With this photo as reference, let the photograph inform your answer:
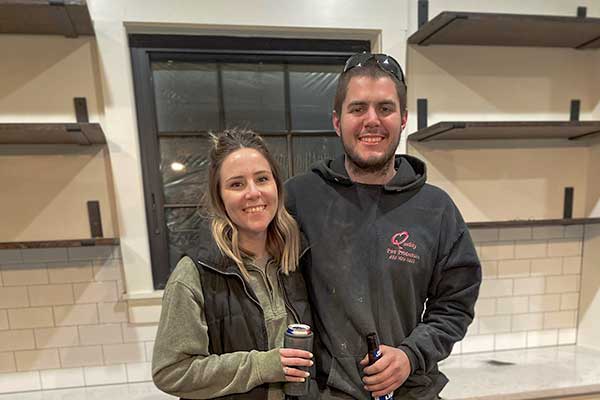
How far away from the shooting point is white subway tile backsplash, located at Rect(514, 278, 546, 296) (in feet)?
5.44

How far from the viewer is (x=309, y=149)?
5.24ft

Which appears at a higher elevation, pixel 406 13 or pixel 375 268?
pixel 406 13

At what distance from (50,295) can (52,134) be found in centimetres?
69

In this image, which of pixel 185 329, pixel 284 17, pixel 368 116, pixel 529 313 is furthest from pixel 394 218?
pixel 529 313

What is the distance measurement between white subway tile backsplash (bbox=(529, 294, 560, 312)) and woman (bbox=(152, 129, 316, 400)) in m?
1.43

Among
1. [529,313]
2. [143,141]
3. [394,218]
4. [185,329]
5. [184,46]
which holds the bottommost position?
[529,313]

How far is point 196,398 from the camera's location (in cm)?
74

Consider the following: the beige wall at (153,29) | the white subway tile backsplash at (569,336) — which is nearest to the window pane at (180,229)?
the beige wall at (153,29)

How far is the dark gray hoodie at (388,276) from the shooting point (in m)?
0.88

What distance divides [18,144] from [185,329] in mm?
1152

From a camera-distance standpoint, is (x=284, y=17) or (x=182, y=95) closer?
(x=284, y=17)

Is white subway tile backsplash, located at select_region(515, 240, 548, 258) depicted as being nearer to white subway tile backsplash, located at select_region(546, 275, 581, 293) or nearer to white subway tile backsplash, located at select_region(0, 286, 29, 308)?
white subway tile backsplash, located at select_region(546, 275, 581, 293)

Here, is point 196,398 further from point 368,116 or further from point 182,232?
point 182,232

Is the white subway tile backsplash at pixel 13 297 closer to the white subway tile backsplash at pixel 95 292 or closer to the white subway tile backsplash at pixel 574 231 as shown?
the white subway tile backsplash at pixel 95 292
